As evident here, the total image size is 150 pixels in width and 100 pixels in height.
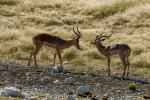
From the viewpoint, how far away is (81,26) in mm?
39219

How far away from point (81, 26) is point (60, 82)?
1692 centimetres

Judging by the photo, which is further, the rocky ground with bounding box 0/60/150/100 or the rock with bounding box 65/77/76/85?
the rock with bounding box 65/77/76/85

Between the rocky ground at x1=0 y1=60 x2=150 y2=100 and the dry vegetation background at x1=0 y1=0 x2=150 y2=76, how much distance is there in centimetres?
261

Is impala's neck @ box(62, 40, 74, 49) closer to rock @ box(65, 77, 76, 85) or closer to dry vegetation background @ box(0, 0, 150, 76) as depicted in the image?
dry vegetation background @ box(0, 0, 150, 76)

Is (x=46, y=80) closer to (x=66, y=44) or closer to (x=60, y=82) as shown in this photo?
(x=60, y=82)

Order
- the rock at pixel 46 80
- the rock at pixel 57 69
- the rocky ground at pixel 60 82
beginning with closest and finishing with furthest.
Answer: the rocky ground at pixel 60 82, the rock at pixel 46 80, the rock at pixel 57 69

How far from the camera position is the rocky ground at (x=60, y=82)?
20266 millimetres

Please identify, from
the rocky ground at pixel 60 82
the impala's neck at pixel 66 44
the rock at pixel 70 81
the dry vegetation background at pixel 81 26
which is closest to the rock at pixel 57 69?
the rocky ground at pixel 60 82

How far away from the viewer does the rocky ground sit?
20266mm

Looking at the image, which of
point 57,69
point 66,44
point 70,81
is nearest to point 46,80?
point 70,81

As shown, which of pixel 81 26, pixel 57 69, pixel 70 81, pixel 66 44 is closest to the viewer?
pixel 70 81

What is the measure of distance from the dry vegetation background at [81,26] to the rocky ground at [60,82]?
8.56 ft

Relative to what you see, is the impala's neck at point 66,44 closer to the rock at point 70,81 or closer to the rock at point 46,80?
the rock at point 46,80

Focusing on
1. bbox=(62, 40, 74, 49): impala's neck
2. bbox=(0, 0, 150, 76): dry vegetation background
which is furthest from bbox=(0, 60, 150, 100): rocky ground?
bbox=(0, 0, 150, 76): dry vegetation background
